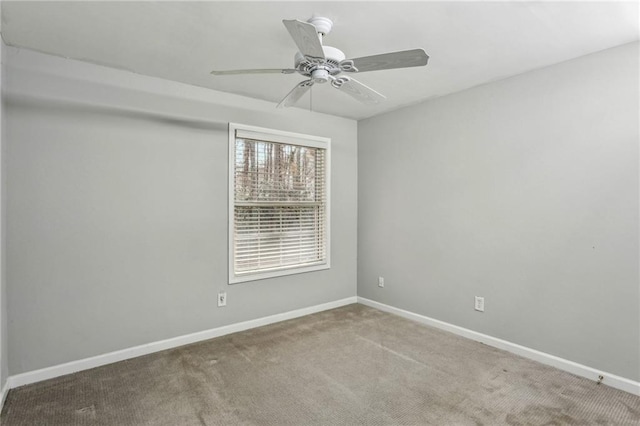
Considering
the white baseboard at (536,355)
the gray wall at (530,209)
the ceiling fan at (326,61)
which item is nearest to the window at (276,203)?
the gray wall at (530,209)

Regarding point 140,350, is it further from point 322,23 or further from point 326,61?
point 322,23

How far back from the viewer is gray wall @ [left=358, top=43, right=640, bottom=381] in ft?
7.87

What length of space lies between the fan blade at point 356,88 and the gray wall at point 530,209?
1397 mm

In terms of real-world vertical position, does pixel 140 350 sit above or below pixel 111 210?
below

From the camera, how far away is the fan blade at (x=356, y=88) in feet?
6.80

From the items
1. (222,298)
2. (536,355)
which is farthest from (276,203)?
(536,355)

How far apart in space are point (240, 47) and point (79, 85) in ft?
4.32

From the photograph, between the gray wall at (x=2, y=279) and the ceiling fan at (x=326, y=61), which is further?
the gray wall at (x=2, y=279)

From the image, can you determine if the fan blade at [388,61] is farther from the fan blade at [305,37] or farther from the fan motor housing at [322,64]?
the fan blade at [305,37]

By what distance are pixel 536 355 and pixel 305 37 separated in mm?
2944

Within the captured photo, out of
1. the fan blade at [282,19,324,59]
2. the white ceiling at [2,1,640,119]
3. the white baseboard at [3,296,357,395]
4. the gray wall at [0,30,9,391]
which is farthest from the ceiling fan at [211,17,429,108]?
the white baseboard at [3,296,357,395]

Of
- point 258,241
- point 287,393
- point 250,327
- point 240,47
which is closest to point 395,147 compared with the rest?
point 258,241

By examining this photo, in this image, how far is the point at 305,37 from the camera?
1576 millimetres

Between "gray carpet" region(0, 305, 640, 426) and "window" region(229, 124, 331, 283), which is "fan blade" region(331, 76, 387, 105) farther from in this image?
"gray carpet" region(0, 305, 640, 426)
